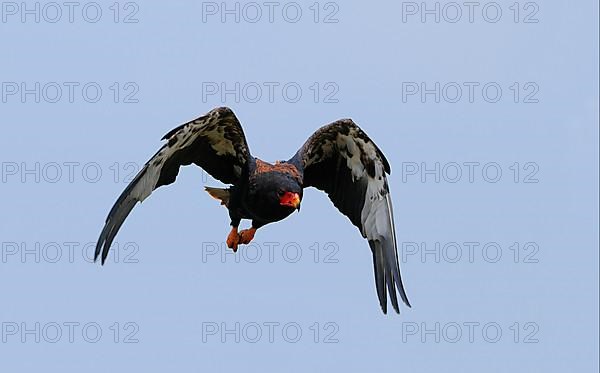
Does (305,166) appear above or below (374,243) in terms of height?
above

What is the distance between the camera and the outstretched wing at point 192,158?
46.4 ft

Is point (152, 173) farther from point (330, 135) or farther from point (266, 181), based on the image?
point (330, 135)

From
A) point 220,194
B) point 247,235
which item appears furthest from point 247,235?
point 220,194

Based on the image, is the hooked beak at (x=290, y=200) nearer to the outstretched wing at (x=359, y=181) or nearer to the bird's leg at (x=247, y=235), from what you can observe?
the outstretched wing at (x=359, y=181)

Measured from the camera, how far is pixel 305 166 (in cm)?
1606

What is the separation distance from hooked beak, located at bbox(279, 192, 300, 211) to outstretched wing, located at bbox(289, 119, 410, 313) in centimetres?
96

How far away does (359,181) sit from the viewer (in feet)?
53.1

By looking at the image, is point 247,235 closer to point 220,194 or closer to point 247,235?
point 247,235

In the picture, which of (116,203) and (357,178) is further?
(357,178)

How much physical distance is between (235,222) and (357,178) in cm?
168

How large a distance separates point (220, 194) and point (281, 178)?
1550 mm

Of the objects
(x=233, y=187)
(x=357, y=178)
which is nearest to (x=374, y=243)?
(x=357, y=178)

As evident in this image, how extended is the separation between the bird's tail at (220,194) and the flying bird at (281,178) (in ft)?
0.04

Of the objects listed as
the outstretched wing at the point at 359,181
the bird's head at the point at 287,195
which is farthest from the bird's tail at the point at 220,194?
the bird's head at the point at 287,195
